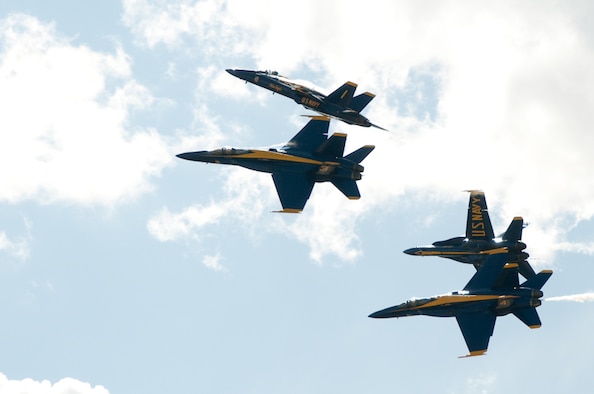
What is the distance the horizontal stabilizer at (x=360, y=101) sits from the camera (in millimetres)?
98812

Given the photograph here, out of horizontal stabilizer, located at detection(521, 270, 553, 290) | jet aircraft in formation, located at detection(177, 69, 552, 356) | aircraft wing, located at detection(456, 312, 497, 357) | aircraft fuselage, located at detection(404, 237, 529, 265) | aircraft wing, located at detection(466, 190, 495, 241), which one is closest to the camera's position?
aircraft wing, located at detection(456, 312, 497, 357)

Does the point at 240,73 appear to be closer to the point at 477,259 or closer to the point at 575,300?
the point at 477,259

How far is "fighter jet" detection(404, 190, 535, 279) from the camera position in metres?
98.1

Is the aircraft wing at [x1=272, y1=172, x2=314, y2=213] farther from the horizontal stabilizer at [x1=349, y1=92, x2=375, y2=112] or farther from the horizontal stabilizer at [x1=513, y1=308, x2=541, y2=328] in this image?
the horizontal stabilizer at [x1=513, y1=308, x2=541, y2=328]

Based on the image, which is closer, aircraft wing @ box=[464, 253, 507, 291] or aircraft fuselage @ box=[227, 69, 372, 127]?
aircraft wing @ box=[464, 253, 507, 291]

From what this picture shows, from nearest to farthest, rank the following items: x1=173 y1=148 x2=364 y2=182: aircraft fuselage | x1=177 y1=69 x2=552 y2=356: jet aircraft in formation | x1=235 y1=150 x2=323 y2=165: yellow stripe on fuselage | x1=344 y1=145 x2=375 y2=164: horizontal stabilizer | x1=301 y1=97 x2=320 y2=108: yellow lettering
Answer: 1. x1=177 y1=69 x2=552 y2=356: jet aircraft in formation
2. x1=235 y1=150 x2=323 y2=165: yellow stripe on fuselage
3. x1=173 y1=148 x2=364 y2=182: aircraft fuselage
4. x1=344 y1=145 x2=375 y2=164: horizontal stabilizer
5. x1=301 y1=97 x2=320 y2=108: yellow lettering

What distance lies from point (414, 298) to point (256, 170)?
18704 mm

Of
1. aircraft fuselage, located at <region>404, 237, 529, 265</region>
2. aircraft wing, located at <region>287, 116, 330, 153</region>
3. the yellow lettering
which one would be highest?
the yellow lettering

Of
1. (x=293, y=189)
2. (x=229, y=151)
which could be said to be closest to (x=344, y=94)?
(x=293, y=189)

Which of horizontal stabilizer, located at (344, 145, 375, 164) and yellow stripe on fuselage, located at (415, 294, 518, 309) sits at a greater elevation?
horizontal stabilizer, located at (344, 145, 375, 164)

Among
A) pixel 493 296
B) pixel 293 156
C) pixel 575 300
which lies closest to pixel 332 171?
pixel 293 156

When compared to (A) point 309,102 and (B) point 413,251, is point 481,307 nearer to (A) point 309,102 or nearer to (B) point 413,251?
(B) point 413,251

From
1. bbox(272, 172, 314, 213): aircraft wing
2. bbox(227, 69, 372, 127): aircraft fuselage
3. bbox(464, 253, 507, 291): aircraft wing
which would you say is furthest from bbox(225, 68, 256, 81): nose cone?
bbox(464, 253, 507, 291): aircraft wing

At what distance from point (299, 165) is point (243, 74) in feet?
55.1
